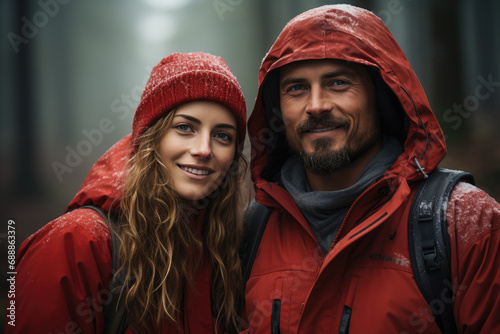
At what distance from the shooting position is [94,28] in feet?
18.1

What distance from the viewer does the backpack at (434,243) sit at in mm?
1689

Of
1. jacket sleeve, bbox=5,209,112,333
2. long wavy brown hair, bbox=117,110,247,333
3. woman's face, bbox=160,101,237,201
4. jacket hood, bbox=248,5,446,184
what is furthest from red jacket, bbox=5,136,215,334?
jacket hood, bbox=248,5,446,184

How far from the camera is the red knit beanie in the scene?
7.16 feet

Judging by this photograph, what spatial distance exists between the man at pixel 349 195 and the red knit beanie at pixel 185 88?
29cm

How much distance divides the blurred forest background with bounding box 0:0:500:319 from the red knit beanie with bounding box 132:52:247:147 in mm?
3434

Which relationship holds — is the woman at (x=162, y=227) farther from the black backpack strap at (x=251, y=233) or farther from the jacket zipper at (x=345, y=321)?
the jacket zipper at (x=345, y=321)

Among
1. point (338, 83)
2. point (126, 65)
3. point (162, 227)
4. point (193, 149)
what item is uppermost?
point (126, 65)

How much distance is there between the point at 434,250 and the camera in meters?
1.73

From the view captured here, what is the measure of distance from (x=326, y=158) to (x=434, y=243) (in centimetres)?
75

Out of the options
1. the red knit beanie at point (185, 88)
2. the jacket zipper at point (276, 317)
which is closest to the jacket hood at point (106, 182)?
the red knit beanie at point (185, 88)

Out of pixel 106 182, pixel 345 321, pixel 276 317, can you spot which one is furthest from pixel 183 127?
pixel 345 321

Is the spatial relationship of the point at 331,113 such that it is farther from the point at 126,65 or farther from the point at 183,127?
the point at 126,65

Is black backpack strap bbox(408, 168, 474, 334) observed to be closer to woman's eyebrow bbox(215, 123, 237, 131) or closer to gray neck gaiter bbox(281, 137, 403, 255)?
gray neck gaiter bbox(281, 137, 403, 255)

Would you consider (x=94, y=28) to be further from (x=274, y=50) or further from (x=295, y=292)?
(x=295, y=292)
